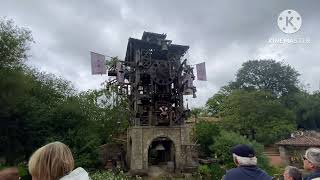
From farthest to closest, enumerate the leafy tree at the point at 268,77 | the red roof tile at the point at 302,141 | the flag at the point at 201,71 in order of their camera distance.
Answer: the leafy tree at the point at 268,77
the red roof tile at the point at 302,141
the flag at the point at 201,71

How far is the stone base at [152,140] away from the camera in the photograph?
2680cm

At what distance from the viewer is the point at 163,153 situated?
32031mm

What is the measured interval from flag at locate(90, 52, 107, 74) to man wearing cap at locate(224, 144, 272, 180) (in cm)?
2495

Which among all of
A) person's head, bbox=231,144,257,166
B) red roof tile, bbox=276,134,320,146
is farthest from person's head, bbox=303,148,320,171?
red roof tile, bbox=276,134,320,146

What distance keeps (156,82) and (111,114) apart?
985cm

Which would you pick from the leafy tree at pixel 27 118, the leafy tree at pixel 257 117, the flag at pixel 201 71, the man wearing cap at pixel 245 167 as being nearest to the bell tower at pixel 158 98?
the flag at pixel 201 71

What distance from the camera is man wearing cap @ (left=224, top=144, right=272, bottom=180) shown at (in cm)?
413

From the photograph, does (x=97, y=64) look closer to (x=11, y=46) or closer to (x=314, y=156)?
(x=11, y=46)

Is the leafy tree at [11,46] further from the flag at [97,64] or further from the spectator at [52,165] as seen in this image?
the spectator at [52,165]

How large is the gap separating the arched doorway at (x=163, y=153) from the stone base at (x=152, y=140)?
0.86ft

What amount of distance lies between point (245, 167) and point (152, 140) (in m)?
23.5

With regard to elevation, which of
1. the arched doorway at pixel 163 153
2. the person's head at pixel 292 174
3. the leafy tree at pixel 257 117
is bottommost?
the arched doorway at pixel 163 153

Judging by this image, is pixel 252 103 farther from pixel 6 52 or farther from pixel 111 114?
pixel 6 52

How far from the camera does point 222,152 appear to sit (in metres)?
29.0
